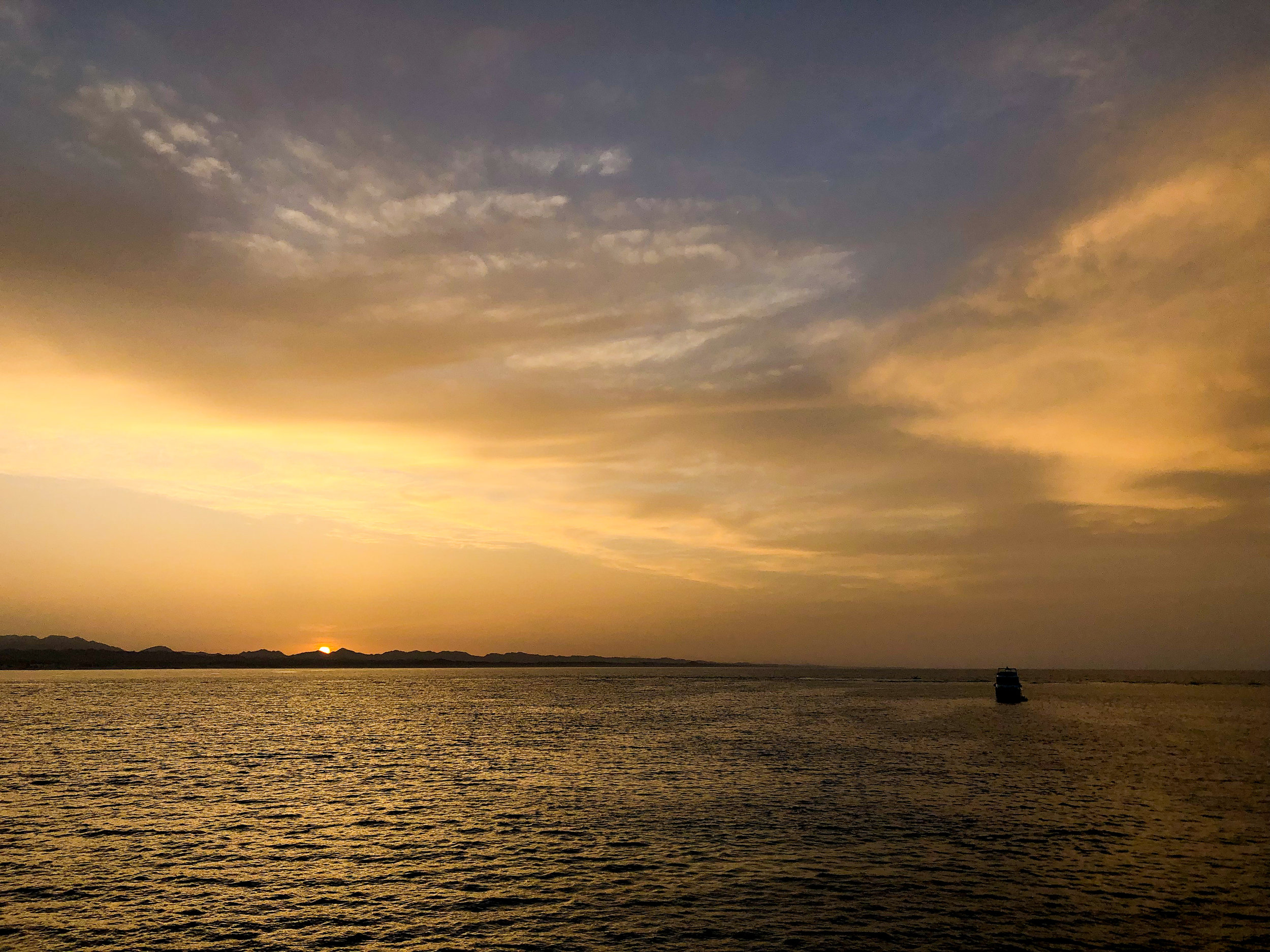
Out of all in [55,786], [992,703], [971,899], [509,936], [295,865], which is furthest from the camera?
[992,703]

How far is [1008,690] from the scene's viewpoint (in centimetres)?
16788

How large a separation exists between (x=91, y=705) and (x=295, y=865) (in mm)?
134535

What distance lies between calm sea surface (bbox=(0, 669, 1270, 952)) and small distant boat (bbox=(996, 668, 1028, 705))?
81.1m

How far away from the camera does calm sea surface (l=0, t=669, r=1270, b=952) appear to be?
28078 mm

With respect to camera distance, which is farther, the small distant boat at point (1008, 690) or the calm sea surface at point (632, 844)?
the small distant boat at point (1008, 690)

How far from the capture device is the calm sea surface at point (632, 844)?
1105 inches

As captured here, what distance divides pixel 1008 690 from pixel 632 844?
153 metres

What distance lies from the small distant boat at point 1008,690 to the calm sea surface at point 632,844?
81.1 m

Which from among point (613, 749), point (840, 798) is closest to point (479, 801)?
point (840, 798)

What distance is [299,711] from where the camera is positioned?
470 ft

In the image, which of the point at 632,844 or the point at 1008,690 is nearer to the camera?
the point at 632,844

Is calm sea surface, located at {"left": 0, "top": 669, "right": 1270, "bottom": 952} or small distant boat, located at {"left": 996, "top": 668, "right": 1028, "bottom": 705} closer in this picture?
calm sea surface, located at {"left": 0, "top": 669, "right": 1270, "bottom": 952}

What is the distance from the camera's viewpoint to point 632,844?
131ft

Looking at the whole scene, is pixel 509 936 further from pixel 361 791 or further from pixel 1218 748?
pixel 1218 748
